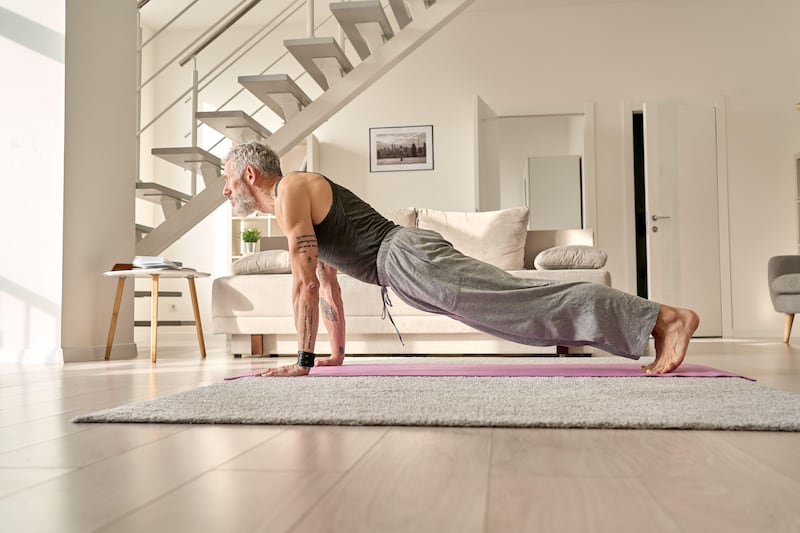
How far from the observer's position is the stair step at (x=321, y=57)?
14.8 ft

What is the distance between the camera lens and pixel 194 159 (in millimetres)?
4848

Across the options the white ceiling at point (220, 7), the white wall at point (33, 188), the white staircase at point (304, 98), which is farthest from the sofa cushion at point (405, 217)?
the white ceiling at point (220, 7)

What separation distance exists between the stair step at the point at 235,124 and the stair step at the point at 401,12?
1.17 meters

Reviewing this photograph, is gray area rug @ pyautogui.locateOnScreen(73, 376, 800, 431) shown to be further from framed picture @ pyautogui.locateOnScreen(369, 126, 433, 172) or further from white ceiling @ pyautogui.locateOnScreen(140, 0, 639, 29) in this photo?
white ceiling @ pyautogui.locateOnScreen(140, 0, 639, 29)

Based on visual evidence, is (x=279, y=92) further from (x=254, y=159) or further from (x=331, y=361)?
(x=331, y=361)

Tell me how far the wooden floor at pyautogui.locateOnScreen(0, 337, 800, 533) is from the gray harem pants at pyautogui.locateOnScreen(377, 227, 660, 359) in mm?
883

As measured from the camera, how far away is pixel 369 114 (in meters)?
7.39

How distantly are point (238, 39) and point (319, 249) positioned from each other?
5753mm

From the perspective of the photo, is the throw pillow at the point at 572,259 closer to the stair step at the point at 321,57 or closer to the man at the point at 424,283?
the man at the point at 424,283

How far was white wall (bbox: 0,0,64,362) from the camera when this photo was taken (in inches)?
153

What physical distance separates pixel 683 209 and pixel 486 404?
18.6 feet

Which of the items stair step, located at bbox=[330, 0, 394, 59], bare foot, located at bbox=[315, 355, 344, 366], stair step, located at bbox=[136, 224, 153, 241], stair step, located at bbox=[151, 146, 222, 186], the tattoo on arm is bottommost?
bare foot, located at bbox=[315, 355, 344, 366]

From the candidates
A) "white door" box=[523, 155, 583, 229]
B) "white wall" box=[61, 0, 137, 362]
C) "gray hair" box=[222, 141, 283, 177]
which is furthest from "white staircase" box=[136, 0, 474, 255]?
"white door" box=[523, 155, 583, 229]

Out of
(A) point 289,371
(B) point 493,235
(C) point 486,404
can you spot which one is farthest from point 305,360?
(B) point 493,235
